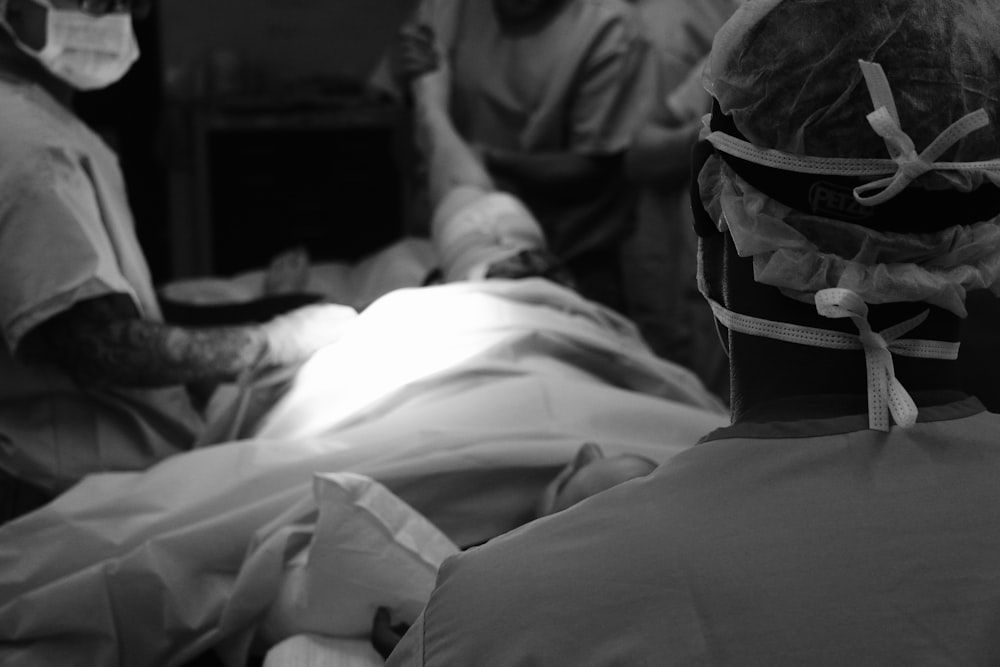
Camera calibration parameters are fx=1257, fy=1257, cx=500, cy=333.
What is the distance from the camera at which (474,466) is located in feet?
8.09

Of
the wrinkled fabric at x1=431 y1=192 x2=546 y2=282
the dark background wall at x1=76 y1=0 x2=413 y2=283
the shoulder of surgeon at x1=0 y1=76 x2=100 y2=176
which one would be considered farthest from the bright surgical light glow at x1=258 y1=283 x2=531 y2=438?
the dark background wall at x1=76 y1=0 x2=413 y2=283

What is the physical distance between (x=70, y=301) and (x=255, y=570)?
73 cm

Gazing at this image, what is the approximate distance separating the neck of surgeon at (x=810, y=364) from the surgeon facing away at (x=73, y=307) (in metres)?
1.60

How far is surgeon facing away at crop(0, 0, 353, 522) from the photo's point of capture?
2.58 metres

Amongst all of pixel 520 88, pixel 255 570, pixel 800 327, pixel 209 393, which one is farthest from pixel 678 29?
pixel 800 327

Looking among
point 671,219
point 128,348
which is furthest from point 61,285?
point 671,219

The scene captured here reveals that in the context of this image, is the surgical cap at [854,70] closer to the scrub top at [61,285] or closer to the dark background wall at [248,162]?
the scrub top at [61,285]

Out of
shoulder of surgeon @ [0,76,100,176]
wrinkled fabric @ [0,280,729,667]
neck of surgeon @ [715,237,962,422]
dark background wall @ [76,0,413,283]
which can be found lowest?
dark background wall @ [76,0,413,283]

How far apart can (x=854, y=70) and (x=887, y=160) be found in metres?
0.10

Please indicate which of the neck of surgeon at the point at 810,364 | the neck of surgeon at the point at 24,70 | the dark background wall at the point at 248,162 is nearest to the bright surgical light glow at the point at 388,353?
the neck of surgeon at the point at 24,70

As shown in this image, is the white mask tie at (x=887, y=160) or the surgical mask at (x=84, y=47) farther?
the surgical mask at (x=84, y=47)

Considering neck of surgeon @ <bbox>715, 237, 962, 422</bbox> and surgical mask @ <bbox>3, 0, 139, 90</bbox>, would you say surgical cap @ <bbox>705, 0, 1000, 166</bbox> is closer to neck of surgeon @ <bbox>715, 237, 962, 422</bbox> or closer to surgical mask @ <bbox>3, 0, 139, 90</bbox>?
neck of surgeon @ <bbox>715, 237, 962, 422</bbox>

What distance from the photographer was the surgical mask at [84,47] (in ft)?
9.00

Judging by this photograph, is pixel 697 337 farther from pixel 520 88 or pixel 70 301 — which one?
pixel 70 301
